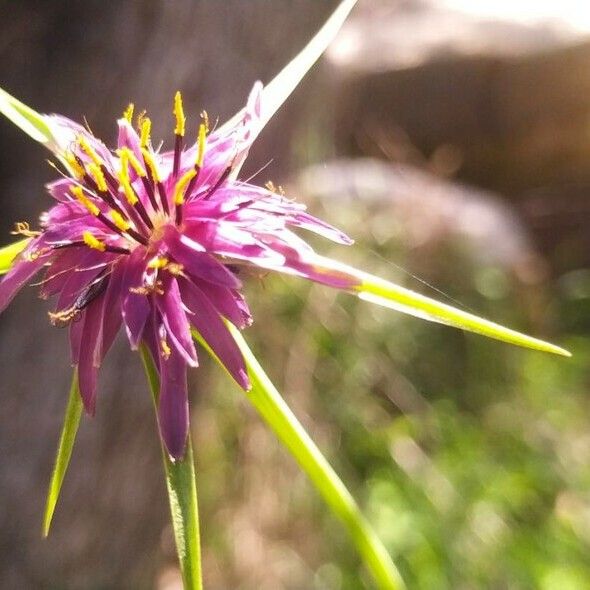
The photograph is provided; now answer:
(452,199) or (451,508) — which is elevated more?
(452,199)

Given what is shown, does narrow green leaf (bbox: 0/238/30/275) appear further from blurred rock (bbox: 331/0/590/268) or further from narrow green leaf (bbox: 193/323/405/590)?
blurred rock (bbox: 331/0/590/268)

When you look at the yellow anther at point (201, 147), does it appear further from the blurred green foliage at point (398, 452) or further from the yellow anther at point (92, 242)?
the blurred green foliage at point (398, 452)

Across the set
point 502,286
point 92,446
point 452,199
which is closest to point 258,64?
point 92,446

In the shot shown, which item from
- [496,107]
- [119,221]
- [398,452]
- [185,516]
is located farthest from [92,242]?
[496,107]

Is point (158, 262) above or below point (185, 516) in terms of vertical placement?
above

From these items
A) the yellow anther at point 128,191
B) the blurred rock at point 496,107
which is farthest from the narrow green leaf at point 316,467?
the blurred rock at point 496,107

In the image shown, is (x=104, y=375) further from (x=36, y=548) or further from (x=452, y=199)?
(x=452, y=199)

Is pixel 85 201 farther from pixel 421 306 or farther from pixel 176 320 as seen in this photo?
pixel 421 306
